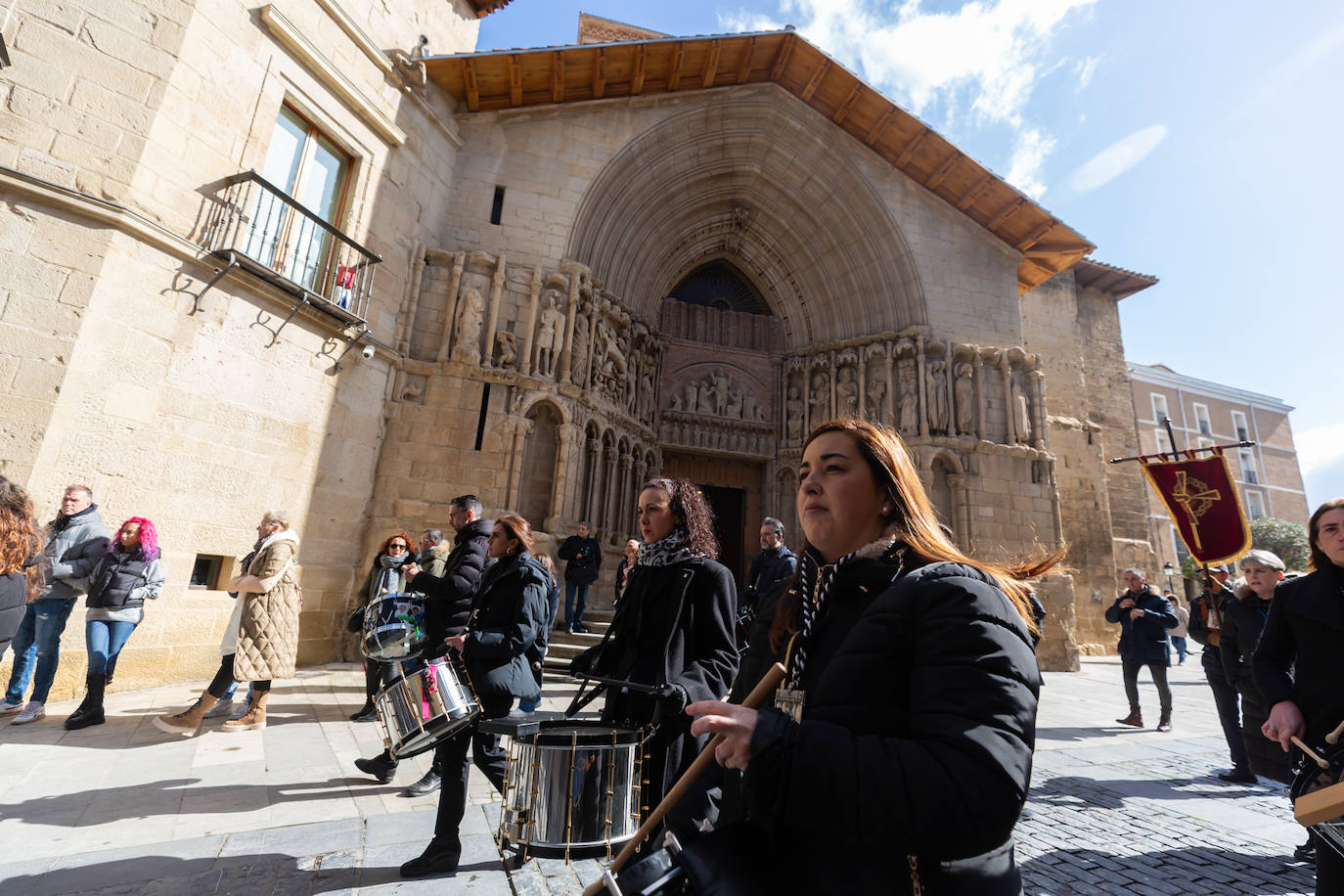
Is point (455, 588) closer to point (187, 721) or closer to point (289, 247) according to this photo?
point (187, 721)

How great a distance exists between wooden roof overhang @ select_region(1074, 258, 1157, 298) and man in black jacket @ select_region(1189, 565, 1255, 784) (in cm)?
1178

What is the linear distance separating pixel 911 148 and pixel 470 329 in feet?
29.7

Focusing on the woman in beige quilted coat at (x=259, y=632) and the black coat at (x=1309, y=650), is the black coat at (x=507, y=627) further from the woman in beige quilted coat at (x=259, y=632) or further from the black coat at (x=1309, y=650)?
the black coat at (x=1309, y=650)

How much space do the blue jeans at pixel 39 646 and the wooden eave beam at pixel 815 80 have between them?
1270cm

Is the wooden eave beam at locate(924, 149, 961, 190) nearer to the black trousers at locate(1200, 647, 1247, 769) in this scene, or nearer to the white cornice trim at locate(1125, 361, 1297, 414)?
the black trousers at locate(1200, 647, 1247, 769)

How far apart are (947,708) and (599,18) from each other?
19172mm

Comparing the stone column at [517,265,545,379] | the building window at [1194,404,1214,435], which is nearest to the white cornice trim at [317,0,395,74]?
the stone column at [517,265,545,379]

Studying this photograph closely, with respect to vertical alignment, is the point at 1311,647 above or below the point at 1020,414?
below

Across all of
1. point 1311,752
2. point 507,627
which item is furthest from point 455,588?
point 1311,752

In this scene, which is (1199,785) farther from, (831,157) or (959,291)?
(831,157)

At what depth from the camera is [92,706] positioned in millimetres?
4375

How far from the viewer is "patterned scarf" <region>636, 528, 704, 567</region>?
2434mm

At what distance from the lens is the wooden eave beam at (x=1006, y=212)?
11.4 metres

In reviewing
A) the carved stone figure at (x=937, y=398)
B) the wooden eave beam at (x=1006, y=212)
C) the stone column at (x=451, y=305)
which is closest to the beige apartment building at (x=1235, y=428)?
the wooden eave beam at (x=1006, y=212)
